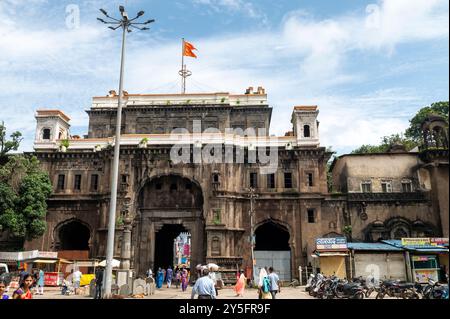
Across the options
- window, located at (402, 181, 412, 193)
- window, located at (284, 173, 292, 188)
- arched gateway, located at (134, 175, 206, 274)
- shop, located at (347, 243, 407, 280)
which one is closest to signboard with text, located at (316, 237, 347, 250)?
shop, located at (347, 243, 407, 280)

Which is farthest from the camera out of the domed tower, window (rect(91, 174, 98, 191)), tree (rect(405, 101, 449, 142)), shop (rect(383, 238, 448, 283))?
tree (rect(405, 101, 449, 142))

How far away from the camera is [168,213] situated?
3378 cm

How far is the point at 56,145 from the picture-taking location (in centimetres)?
3641

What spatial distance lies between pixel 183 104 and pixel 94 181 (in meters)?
11.2

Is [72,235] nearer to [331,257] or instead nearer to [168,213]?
[168,213]

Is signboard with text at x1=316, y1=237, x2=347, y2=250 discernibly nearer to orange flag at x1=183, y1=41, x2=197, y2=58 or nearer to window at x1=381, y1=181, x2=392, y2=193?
window at x1=381, y1=181, x2=392, y2=193

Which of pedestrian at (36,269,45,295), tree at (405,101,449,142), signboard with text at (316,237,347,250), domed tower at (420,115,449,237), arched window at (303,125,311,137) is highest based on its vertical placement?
tree at (405,101,449,142)

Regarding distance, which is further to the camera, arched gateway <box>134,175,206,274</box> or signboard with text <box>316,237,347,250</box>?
arched gateway <box>134,175,206,274</box>

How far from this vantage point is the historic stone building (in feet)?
107

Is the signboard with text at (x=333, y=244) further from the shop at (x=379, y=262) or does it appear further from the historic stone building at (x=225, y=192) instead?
the historic stone building at (x=225, y=192)

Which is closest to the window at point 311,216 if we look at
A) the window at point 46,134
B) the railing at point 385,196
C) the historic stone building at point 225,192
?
the historic stone building at point 225,192

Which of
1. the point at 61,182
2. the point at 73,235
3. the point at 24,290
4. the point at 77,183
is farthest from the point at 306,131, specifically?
the point at 24,290
